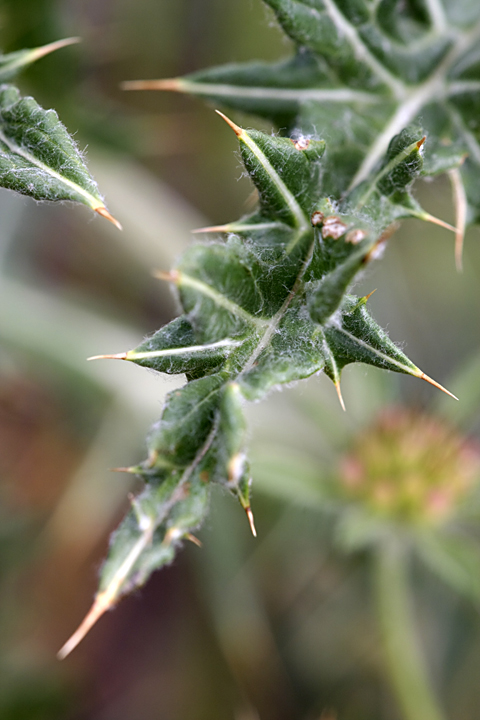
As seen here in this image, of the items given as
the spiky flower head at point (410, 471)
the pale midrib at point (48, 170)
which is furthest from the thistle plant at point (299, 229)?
the spiky flower head at point (410, 471)

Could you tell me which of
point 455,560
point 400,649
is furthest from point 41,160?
point 400,649

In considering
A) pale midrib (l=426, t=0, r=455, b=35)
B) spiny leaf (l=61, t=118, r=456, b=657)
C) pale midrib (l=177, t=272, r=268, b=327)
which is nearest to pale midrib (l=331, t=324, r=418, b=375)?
spiny leaf (l=61, t=118, r=456, b=657)

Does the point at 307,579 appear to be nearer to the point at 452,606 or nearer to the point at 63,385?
the point at 452,606

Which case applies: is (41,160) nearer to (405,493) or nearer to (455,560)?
(405,493)

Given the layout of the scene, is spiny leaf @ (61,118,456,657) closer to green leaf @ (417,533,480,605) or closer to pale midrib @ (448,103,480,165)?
pale midrib @ (448,103,480,165)

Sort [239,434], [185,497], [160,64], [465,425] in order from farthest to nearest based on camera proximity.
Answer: [160,64] < [465,425] < [185,497] < [239,434]

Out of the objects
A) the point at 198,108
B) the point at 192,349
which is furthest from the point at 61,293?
the point at 192,349
